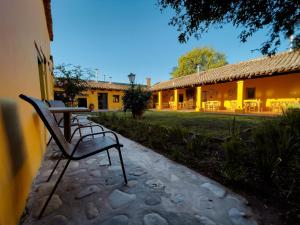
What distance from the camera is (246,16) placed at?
2.96 meters

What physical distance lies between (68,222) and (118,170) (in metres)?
1.04

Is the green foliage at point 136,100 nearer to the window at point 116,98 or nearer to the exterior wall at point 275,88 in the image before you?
the exterior wall at point 275,88

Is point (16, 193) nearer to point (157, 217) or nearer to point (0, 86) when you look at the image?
point (0, 86)

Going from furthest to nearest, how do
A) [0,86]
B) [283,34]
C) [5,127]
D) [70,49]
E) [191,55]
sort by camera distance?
[191,55] < [70,49] < [283,34] < [5,127] < [0,86]

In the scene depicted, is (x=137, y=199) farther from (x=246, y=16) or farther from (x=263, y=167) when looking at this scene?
(x=246, y=16)

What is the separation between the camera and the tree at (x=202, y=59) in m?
29.8

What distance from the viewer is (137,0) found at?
7758mm

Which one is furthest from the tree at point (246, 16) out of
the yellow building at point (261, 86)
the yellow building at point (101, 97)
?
the yellow building at point (101, 97)

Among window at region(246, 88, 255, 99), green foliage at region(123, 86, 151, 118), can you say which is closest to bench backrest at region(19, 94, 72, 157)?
green foliage at region(123, 86, 151, 118)

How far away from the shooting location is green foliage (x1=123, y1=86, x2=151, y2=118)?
26.2 feet

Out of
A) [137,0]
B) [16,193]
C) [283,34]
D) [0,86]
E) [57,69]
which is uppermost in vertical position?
[137,0]

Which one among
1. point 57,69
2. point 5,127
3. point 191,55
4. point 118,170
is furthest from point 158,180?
point 191,55

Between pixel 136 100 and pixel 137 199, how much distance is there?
6555mm

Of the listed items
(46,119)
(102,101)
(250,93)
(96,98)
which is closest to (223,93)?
(250,93)
